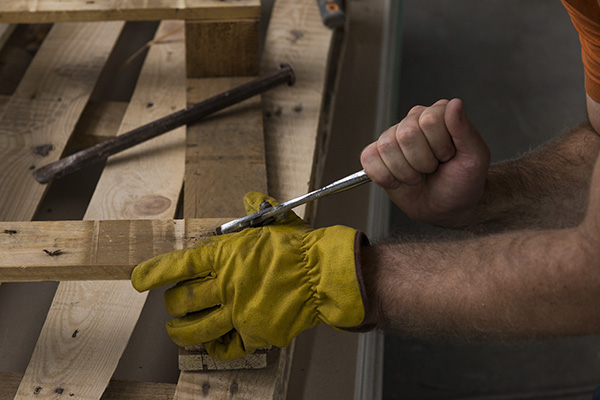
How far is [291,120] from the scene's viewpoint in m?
1.89

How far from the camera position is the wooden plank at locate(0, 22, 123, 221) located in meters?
1.71

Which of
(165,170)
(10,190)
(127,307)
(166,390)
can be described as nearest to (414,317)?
(166,390)

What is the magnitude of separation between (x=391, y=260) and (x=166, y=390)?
559 mm

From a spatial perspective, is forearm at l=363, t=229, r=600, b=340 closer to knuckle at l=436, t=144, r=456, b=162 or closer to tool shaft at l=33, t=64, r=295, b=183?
knuckle at l=436, t=144, r=456, b=162

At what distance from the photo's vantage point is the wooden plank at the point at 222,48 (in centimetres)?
190

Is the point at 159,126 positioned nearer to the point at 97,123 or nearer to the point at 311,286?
the point at 97,123

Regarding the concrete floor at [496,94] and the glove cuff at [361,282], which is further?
the concrete floor at [496,94]

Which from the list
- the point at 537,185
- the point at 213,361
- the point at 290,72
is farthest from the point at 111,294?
the point at 537,185

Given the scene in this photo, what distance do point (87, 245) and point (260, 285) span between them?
37 cm

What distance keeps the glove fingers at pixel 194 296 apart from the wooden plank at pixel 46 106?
70 cm

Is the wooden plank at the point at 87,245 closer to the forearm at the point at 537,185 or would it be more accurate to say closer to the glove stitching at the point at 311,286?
the glove stitching at the point at 311,286

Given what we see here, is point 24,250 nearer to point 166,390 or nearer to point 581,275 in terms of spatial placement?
point 166,390

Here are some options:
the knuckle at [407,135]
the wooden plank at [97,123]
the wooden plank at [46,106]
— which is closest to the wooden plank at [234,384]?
the knuckle at [407,135]

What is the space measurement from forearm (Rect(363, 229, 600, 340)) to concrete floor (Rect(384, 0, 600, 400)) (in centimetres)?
234
